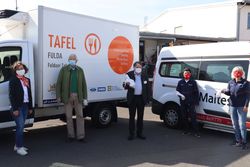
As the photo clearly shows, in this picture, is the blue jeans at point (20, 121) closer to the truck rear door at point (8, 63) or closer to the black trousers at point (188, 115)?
the truck rear door at point (8, 63)

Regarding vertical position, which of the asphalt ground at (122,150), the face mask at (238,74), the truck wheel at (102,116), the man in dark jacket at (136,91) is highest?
the face mask at (238,74)

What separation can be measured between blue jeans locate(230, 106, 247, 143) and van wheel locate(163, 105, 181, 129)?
6.58 feet

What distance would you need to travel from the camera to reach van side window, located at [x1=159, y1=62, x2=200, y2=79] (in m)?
9.39

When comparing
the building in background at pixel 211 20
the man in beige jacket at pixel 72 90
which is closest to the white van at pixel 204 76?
the man in beige jacket at pixel 72 90

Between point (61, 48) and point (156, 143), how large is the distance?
3033 mm

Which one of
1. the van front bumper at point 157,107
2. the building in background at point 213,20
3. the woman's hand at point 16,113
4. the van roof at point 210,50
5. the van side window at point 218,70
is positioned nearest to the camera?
the woman's hand at point 16,113

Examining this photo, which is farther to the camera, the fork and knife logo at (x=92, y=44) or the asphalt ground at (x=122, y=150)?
the fork and knife logo at (x=92, y=44)

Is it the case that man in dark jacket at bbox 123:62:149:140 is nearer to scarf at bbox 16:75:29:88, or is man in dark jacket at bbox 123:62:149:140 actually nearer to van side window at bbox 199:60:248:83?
van side window at bbox 199:60:248:83

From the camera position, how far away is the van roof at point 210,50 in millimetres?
8370

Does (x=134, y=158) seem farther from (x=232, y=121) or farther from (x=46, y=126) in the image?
(x=46, y=126)

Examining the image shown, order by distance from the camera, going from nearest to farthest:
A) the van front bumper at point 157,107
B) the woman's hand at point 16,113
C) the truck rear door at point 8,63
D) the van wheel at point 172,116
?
the woman's hand at point 16,113 → the truck rear door at point 8,63 → the van wheel at point 172,116 → the van front bumper at point 157,107

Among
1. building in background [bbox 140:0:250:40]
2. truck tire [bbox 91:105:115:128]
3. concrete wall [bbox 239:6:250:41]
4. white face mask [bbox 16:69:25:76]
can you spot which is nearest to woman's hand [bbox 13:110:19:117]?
white face mask [bbox 16:69:25:76]

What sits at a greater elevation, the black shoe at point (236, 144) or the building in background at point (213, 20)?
the building in background at point (213, 20)

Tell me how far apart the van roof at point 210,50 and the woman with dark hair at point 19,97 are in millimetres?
4319
